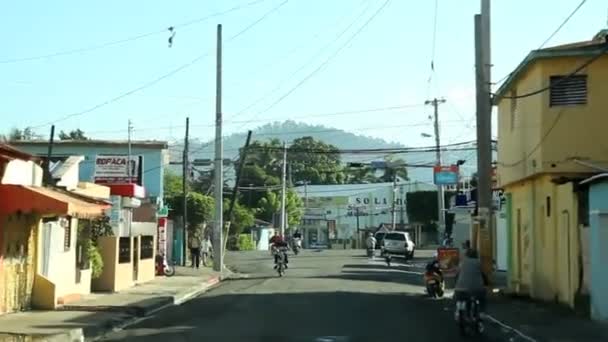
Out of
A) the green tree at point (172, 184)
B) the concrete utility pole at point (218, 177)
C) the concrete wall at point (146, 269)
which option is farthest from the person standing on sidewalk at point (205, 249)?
the green tree at point (172, 184)

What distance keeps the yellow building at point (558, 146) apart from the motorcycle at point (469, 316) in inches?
210

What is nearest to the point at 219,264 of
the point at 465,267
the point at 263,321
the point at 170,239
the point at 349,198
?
the point at 170,239

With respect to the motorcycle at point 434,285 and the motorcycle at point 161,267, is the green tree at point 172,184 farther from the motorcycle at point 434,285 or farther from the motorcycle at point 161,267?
the motorcycle at point 434,285

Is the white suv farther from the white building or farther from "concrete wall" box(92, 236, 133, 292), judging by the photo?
the white building

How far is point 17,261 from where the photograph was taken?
2164cm

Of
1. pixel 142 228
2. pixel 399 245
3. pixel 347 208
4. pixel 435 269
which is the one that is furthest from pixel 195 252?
pixel 347 208

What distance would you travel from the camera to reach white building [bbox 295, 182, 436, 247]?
117562 mm

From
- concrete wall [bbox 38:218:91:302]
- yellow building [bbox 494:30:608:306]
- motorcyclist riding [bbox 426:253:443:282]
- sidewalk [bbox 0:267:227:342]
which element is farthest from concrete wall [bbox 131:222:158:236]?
yellow building [bbox 494:30:608:306]

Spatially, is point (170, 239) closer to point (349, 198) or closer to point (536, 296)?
point (536, 296)

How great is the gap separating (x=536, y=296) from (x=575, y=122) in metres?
5.26

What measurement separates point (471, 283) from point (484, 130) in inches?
413

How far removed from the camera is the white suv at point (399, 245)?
59938 mm

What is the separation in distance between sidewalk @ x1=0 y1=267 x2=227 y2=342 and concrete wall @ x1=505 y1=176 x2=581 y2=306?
10.5 metres

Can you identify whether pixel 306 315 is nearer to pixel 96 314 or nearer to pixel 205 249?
pixel 96 314
